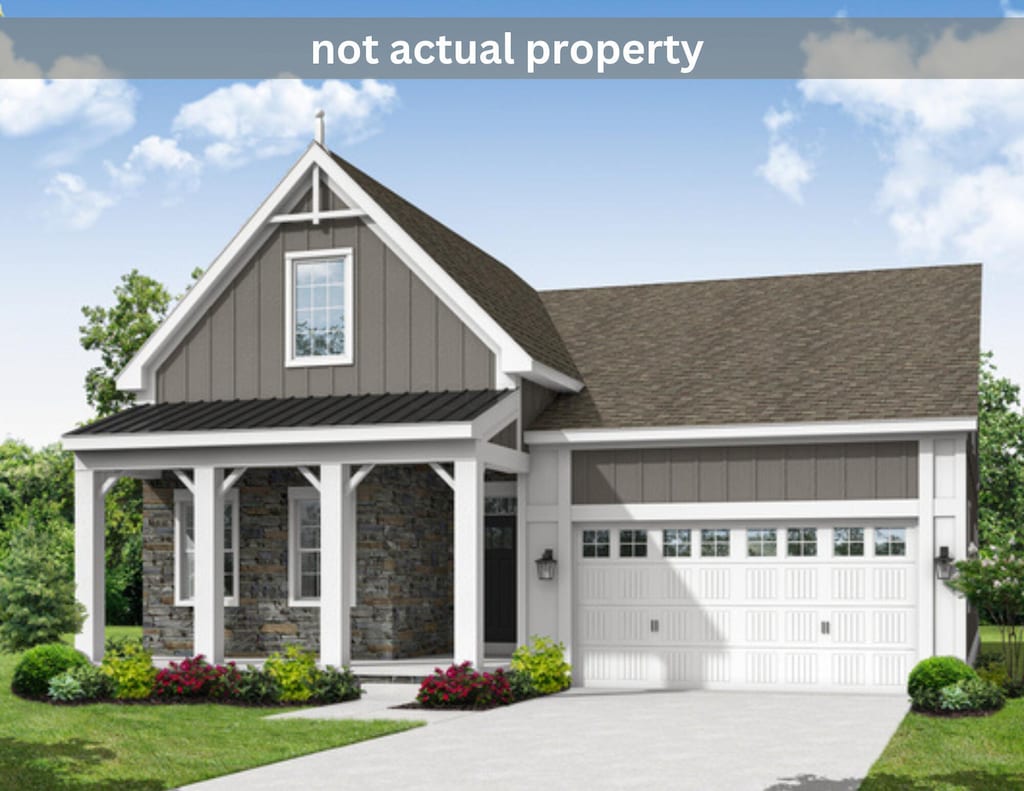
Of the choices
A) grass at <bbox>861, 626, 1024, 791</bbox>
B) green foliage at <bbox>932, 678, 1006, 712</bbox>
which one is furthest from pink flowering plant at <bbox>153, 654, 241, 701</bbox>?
green foliage at <bbox>932, 678, 1006, 712</bbox>

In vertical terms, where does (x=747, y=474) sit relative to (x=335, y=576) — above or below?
above

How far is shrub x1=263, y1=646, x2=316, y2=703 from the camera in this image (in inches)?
723

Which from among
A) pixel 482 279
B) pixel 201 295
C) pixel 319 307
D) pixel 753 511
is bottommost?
pixel 753 511

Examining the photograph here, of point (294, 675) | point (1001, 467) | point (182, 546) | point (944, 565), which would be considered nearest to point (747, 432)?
point (944, 565)

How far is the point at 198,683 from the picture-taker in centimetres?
1864

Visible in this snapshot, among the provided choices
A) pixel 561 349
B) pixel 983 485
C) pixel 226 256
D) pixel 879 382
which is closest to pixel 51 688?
pixel 226 256

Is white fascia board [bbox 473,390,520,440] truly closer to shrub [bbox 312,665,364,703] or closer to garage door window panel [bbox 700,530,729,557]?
garage door window panel [bbox 700,530,729,557]

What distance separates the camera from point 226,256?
22562mm

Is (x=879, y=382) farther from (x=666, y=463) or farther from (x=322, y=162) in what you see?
(x=322, y=162)

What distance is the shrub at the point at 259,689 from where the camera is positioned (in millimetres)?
18391

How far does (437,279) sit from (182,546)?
6321 mm

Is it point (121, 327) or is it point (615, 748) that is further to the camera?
point (121, 327)

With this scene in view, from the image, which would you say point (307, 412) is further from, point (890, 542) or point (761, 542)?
point (890, 542)

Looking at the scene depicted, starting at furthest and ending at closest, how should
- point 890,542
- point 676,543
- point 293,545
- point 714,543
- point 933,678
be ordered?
point 293,545 < point 676,543 < point 714,543 < point 890,542 < point 933,678
